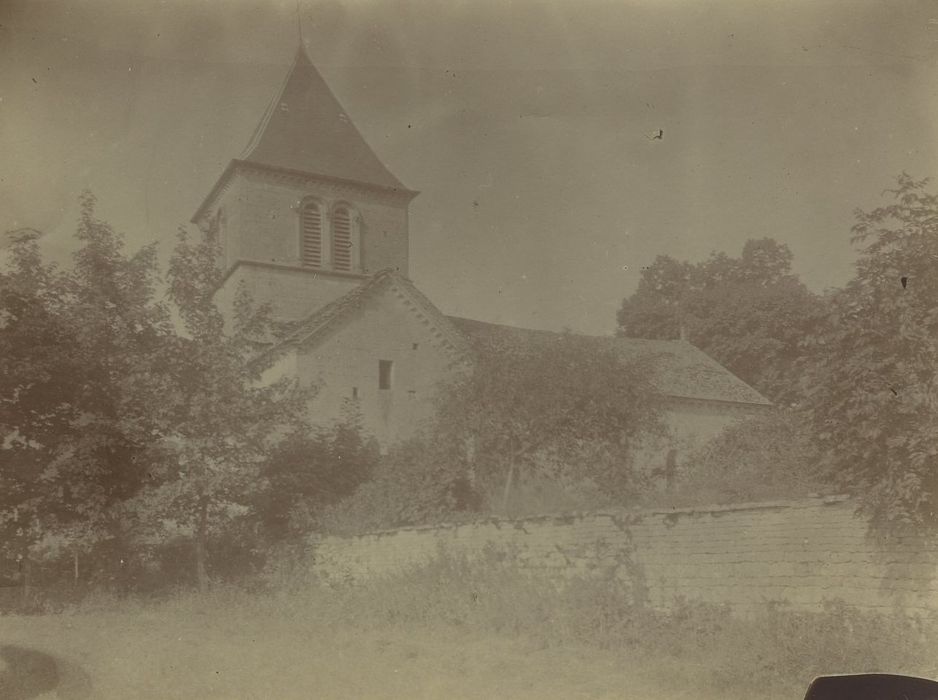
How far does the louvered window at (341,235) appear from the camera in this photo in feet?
34.1

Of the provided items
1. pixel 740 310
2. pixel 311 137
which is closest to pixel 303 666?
pixel 311 137

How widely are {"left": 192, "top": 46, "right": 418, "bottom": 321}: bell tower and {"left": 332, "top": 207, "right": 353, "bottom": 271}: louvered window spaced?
0.05 ft

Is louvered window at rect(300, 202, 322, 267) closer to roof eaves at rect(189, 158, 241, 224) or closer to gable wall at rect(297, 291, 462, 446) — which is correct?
gable wall at rect(297, 291, 462, 446)

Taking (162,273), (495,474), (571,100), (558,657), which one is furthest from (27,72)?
(558,657)

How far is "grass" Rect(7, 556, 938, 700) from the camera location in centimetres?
505

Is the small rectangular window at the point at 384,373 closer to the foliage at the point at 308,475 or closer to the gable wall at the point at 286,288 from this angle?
the foliage at the point at 308,475

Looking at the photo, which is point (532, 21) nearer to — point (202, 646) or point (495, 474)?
point (495, 474)

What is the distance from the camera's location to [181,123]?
6527 mm

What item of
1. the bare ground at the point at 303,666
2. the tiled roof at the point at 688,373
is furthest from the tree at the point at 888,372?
the tiled roof at the point at 688,373

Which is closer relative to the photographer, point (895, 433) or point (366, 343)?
point (895, 433)

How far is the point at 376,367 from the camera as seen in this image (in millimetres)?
9062

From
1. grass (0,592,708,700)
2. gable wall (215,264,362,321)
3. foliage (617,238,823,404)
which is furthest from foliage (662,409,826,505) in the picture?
gable wall (215,264,362,321)

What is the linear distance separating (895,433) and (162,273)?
6.35m

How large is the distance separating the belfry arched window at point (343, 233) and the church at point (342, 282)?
2 cm
